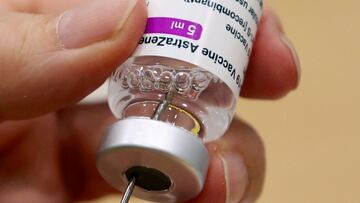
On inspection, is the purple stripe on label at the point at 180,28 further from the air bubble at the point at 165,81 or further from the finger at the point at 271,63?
the finger at the point at 271,63

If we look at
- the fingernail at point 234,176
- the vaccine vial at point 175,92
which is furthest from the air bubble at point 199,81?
the fingernail at point 234,176

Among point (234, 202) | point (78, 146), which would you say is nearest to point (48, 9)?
point (78, 146)

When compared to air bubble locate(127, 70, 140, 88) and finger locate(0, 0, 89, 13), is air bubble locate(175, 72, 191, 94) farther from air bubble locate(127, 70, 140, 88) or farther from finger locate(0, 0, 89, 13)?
finger locate(0, 0, 89, 13)

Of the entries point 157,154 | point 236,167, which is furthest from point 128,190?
point 236,167

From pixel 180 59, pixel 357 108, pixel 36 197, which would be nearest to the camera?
pixel 180 59

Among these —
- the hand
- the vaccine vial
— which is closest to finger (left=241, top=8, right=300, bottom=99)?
the hand

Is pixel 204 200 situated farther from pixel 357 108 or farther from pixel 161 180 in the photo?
pixel 357 108

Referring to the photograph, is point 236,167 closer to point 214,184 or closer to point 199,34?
point 214,184
